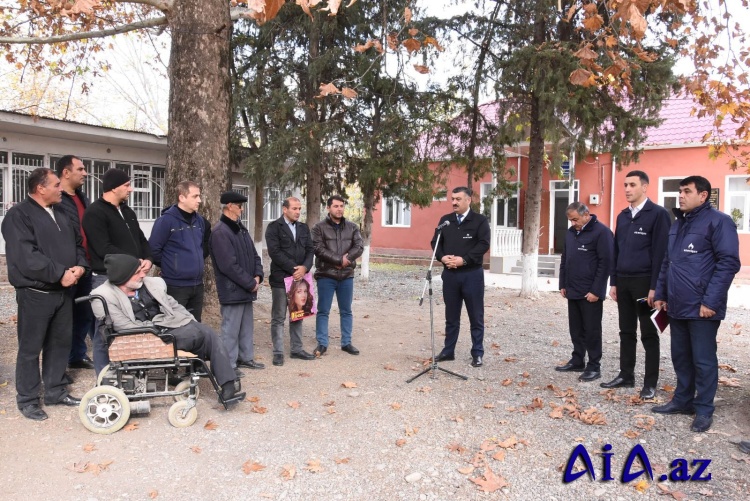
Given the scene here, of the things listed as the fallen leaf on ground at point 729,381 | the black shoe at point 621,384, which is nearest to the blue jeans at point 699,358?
the black shoe at point 621,384

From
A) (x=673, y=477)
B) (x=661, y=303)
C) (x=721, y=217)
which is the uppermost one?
(x=721, y=217)

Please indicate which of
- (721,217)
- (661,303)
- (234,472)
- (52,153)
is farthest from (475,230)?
(52,153)

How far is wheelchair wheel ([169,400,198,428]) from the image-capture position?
14.8ft

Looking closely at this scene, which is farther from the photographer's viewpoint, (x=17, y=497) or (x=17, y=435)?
(x=17, y=435)

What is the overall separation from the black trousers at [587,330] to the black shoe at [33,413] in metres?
5.17

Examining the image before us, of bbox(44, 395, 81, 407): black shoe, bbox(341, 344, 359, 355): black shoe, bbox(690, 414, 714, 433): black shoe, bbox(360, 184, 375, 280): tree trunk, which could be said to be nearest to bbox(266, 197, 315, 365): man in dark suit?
bbox(341, 344, 359, 355): black shoe

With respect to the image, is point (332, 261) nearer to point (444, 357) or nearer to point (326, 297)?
point (326, 297)

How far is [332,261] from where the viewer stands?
272 inches

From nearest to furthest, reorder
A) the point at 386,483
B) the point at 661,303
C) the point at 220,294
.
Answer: the point at 386,483 < the point at 661,303 < the point at 220,294

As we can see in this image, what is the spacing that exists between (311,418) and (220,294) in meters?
1.74

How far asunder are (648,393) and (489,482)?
2537 mm

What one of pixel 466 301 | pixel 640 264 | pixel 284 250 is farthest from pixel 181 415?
pixel 640 264

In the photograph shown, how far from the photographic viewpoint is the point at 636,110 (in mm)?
11109

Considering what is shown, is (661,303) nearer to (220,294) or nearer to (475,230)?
(475,230)
